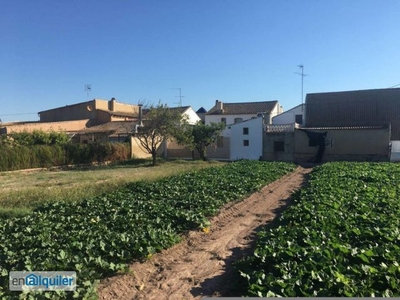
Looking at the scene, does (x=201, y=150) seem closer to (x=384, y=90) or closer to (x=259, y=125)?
(x=259, y=125)

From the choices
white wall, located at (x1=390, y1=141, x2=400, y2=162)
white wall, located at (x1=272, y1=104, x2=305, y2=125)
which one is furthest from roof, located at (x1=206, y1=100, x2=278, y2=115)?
white wall, located at (x1=390, y1=141, x2=400, y2=162)

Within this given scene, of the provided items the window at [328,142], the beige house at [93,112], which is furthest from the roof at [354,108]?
the beige house at [93,112]

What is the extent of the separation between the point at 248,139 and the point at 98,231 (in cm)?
2790

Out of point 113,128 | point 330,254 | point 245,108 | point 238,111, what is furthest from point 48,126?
point 330,254

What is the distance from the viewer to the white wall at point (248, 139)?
108 feet

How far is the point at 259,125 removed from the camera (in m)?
32.8

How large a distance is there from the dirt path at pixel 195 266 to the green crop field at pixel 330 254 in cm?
63

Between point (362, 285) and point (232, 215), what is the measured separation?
6.01 m

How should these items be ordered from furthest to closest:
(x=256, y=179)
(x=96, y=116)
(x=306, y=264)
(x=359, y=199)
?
(x=96, y=116) < (x=256, y=179) < (x=359, y=199) < (x=306, y=264)

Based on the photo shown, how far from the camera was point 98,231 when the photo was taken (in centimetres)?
695

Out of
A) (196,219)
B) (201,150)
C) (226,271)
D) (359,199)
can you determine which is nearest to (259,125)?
(201,150)

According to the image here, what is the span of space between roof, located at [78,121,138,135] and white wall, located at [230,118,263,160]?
1144cm

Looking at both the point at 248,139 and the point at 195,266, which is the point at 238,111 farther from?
the point at 195,266

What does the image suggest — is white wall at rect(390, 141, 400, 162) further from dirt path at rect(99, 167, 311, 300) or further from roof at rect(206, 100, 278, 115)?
roof at rect(206, 100, 278, 115)
